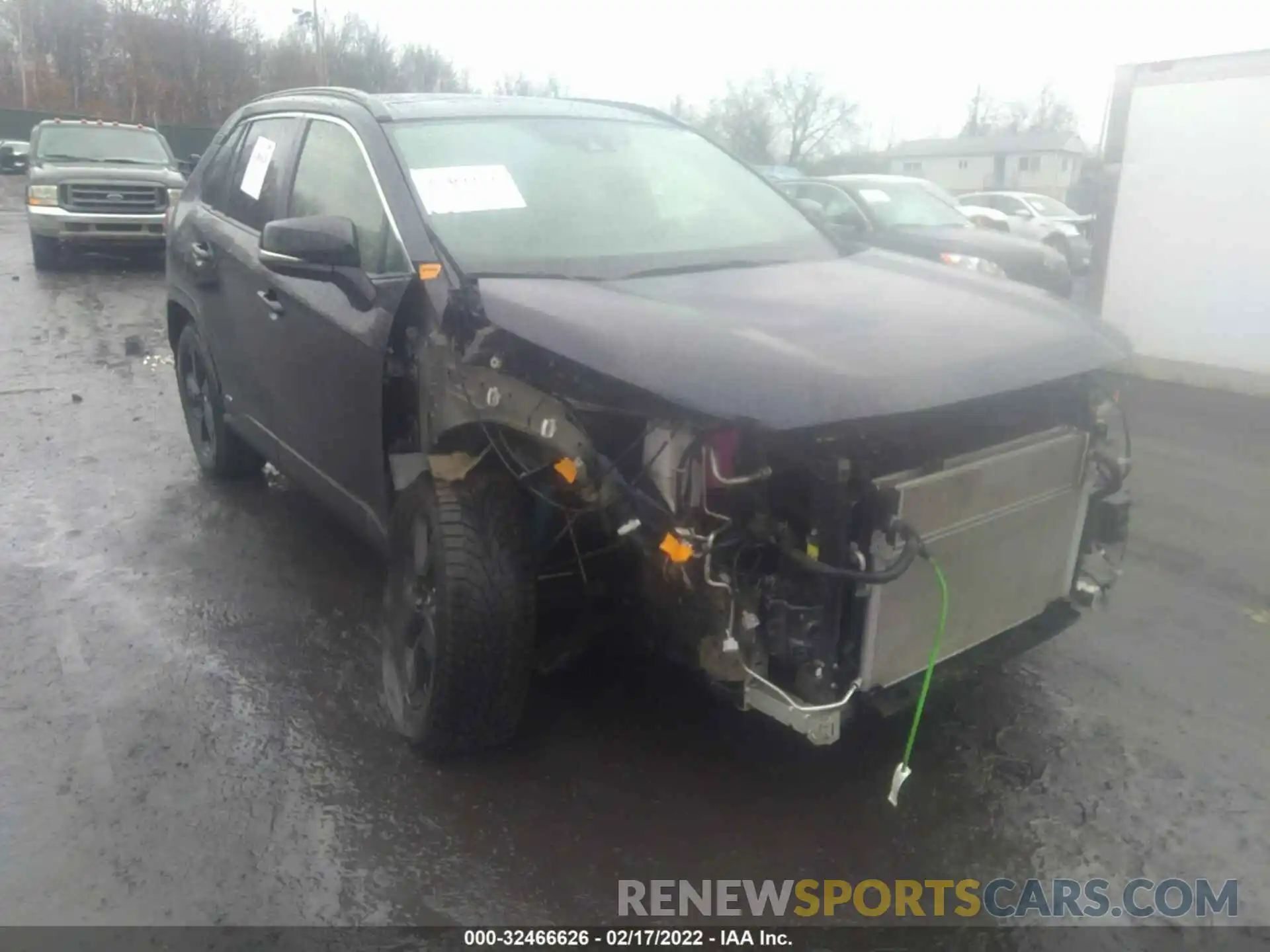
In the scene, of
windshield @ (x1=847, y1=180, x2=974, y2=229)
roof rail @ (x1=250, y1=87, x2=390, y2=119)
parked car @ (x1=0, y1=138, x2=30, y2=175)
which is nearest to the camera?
roof rail @ (x1=250, y1=87, x2=390, y2=119)

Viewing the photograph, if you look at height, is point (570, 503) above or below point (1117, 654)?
above

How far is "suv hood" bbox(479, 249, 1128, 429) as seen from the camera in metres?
2.41

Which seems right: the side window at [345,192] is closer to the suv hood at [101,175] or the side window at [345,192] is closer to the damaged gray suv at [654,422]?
the damaged gray suv at [654,422]

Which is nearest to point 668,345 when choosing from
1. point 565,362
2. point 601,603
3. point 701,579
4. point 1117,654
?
point 565,362

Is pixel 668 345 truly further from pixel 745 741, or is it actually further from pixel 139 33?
pixel 139 33

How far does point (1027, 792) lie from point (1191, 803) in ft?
1.47

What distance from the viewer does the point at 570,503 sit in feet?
9.57

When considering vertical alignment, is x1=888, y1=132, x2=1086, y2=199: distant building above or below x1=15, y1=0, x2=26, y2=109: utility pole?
below

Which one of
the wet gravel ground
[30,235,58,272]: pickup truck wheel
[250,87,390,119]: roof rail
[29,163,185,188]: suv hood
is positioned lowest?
the wet gravel ground

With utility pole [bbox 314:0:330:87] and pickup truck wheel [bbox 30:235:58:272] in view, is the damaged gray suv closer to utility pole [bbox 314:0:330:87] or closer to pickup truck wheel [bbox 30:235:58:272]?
pickup truck wheel [bbox 30:235:58:272]

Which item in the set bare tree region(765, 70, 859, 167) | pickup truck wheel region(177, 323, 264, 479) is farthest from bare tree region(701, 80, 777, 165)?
pickup truck wheel region(177, 323, 264, 479)

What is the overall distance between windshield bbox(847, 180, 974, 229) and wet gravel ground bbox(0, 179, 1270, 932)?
6804 millimetres

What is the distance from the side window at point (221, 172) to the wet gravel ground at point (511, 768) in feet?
5.40

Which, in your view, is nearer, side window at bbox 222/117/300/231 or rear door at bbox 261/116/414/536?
rear door at bbox 261/116/414/536
